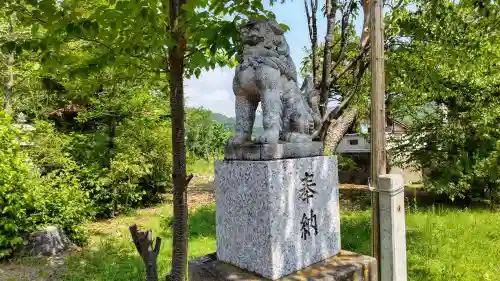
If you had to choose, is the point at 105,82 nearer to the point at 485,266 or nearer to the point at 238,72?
the point at 238,72

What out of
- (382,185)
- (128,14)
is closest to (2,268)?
(128,14)

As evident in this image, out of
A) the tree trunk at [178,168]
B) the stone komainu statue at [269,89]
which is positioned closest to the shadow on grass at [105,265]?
the tree trunk at [178,168]

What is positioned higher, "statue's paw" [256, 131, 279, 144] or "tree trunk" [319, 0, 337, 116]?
"tree trunk" [319, 0, 337, 116]

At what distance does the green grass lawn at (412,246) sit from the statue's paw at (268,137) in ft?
11.9

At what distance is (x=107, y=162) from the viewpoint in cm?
966

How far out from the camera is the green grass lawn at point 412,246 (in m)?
4.88

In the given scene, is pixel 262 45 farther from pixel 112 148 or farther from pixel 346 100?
pixel 112 148

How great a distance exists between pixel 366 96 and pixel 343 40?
2460 millimetres

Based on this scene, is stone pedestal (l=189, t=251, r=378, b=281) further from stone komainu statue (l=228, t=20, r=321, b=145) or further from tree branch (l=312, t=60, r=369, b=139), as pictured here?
tree branch (l=312, t=60, r=369, b=139)

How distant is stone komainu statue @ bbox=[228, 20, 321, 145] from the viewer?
2.34 metres

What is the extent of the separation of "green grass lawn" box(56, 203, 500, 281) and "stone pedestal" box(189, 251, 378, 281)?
258 centimetres

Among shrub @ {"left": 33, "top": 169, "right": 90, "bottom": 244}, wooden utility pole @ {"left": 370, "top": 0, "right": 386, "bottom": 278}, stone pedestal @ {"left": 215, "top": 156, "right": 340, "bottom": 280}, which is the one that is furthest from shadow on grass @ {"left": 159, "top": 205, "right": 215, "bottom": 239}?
stone pedestal @ {"left": 215, "top": 156, "right": 340, "bottom": 280}

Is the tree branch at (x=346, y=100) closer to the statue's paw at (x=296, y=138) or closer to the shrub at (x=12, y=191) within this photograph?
the statue's paw at (x=296, y=138)

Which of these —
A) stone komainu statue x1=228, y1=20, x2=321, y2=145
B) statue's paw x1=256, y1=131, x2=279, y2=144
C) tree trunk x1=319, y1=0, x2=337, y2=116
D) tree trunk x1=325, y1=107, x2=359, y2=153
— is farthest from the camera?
tree trunk x1=325, y1=107, x2=359, y2=153
